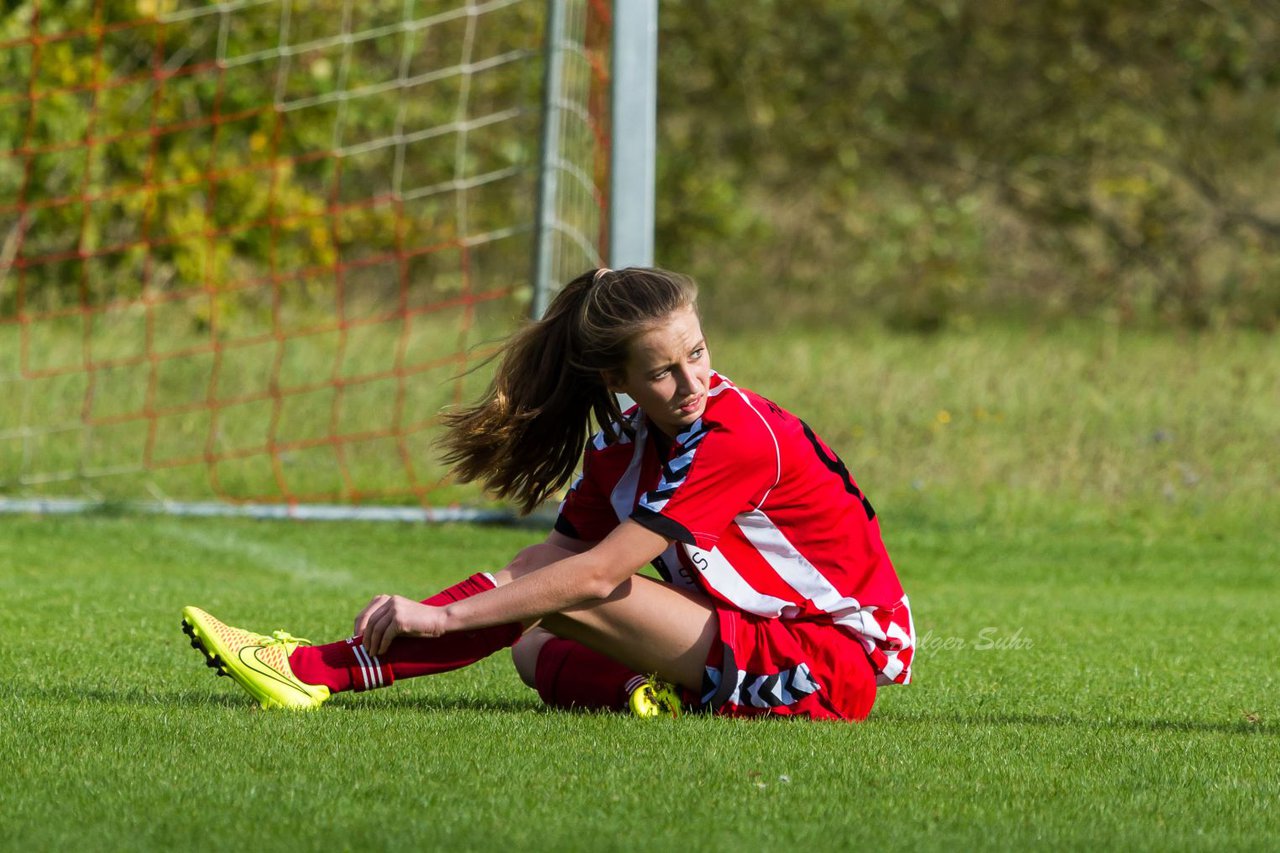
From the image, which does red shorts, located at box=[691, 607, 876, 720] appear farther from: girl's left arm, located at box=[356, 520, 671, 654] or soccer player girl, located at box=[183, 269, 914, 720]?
girl's left arm, located at box=[356, 520, 671, 654]

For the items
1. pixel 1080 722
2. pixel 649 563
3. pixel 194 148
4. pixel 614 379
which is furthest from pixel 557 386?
pixel 194 148

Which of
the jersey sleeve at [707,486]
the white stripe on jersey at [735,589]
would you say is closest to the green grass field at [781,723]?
the white stripe on jersey at [735,589]

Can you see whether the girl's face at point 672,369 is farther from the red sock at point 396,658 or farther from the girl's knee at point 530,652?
the girl's knee at point 530,652

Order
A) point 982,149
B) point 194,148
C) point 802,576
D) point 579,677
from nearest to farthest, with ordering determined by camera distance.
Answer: point 802,576
point 579,677
point 194,148
point 982,149

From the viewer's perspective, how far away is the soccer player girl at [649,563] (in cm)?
350

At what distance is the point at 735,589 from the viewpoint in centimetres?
367

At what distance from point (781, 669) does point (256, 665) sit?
1.10 m

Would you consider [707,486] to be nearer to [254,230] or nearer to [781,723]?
[781,723]

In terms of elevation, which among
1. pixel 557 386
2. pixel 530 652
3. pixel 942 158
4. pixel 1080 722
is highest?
pixel 942 158

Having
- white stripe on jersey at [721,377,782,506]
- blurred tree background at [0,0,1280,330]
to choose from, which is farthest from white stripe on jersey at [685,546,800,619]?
blurred tree background at [0,0,1280,330]

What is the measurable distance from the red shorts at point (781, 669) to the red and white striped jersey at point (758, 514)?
4 centimetres

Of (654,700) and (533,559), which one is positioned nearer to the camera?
(654,700)

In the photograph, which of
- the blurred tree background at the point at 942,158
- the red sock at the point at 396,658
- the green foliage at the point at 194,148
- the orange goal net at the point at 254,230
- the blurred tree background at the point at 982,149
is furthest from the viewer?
the blurred tree background at the point at 982,149

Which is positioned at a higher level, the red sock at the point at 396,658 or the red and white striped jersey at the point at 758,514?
the red and white striped jersey at the point at 758,514
